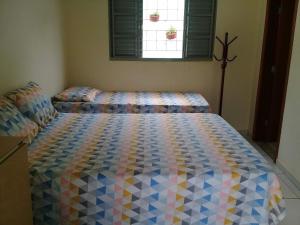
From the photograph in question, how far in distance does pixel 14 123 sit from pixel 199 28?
110 inches

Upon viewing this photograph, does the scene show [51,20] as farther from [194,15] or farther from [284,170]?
[284,170]

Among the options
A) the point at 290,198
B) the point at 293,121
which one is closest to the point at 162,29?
the point at 293,121

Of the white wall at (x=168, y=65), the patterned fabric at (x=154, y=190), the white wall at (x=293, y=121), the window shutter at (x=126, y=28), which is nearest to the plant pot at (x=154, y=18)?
the window shutter at (x=126, y=28)

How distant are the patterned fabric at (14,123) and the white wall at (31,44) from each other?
0.35 metres

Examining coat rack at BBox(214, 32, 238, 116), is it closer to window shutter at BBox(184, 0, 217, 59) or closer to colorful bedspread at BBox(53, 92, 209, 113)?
window shutter at BBox(184, 0, 217, 59)

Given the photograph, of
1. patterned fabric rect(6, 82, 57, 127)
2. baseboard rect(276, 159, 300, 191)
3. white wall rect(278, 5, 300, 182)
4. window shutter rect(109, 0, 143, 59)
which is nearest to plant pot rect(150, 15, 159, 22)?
window shutter rect(109, 0, 143, 59)

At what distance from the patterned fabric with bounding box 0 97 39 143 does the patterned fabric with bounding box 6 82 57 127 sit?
0.11 metres

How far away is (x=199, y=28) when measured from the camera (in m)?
3.98

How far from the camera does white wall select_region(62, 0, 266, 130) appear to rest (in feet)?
12.9

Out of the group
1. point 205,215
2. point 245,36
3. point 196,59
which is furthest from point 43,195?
point 245,36

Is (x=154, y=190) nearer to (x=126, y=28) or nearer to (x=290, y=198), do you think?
(x=290, y=198)

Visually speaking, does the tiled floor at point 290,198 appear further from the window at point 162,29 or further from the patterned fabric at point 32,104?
the patterned fabric at point 32,104

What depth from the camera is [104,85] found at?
418cm

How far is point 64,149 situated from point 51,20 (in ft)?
6.51
